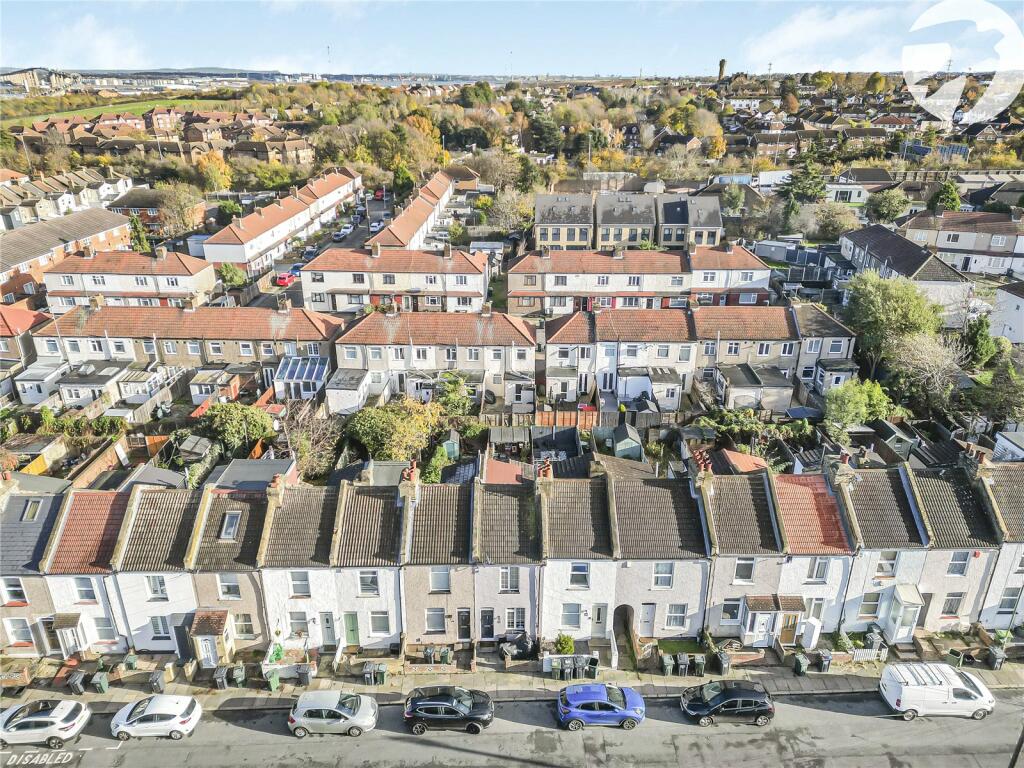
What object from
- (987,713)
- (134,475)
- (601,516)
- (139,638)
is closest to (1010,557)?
(987,713)

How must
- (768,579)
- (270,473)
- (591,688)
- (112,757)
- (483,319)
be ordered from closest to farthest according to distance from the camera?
1. (112,757)
2. (591,688)
3. (768,579)
4. (270,473)
5. (483,319)

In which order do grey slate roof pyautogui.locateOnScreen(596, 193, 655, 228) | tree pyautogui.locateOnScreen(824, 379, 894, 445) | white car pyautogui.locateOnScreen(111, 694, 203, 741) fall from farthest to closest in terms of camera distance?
1. grey slate roof pyautogui.locateOnScreen(596, 193, 655, 228)
2. tree pyautogui.locateOnScreen(824, 379, 894, 445)
3. white car pyautogui.locateOnScreen(111, 694, 203, 741)

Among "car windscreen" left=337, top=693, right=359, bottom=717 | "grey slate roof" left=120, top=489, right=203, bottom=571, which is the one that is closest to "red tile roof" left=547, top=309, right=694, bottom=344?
"grey slate roof" left=120, top=489, right=203, bottom=571

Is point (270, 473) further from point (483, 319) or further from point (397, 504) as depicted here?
point (483, 319)

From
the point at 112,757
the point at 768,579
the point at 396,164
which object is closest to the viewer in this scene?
the point at 112,757

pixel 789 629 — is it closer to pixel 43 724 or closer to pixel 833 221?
pixel 43 724

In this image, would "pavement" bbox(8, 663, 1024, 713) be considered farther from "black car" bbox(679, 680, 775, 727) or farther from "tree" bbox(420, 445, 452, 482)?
"tree" bbox(420, 445, 452, 482)
